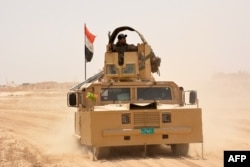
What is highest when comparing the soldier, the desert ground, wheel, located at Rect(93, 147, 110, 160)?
the soldier

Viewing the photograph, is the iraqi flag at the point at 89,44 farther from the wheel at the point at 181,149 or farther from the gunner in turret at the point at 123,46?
the wheel at the point at 181,149

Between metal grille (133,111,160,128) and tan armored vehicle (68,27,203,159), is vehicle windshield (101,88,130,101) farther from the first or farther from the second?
metal grille (133,111,160,128)

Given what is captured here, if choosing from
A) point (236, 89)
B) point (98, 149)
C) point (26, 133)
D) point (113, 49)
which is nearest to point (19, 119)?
point (26, 133)

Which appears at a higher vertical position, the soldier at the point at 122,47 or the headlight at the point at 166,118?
the soldier at the point at 122,47

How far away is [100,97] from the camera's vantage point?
13.7m

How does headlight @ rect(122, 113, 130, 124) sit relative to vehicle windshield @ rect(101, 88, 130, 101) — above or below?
below

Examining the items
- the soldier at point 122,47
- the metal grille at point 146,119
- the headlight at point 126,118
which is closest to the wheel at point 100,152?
the headlight at point 126,118

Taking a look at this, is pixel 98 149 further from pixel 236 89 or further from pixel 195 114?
pixel 236 89

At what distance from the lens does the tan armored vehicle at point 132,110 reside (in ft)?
40.7

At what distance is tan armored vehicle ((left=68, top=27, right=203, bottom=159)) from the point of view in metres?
12.4

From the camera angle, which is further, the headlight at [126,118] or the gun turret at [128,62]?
the gun turret at [128,62]

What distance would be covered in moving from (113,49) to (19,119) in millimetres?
14871

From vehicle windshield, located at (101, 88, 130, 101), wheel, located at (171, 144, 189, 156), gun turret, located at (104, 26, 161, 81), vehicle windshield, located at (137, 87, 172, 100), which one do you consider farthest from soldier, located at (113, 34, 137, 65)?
wheel, located at (171, 144, 189, 156)

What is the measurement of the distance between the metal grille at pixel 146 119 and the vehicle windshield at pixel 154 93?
1324 millimetres
